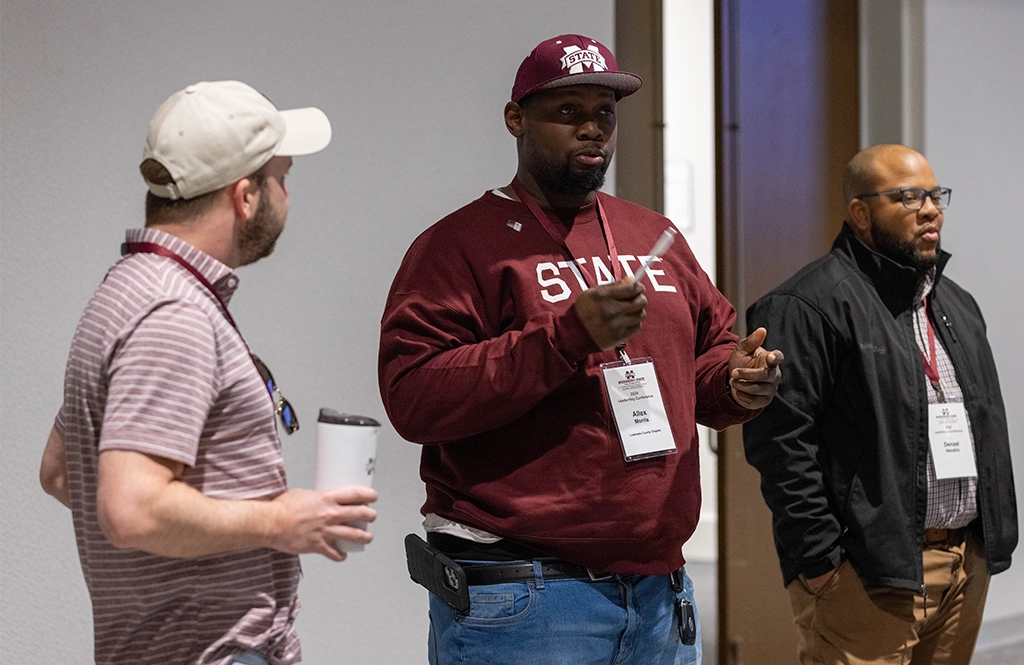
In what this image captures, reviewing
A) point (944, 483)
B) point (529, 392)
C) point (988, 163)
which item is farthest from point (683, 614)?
point (988, 163)

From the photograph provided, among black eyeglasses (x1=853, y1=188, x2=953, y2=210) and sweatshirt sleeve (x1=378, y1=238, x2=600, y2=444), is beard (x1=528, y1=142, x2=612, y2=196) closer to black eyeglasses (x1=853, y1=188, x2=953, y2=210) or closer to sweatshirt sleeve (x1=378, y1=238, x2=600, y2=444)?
sweatshirt sleeve (x1=378, y1=238, x2=600, y2=444)

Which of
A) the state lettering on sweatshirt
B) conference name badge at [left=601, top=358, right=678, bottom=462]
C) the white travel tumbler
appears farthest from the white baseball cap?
conference name badge at [left=601, top=358, right=678, bottom=462]

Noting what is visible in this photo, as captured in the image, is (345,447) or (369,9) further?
(369,9)

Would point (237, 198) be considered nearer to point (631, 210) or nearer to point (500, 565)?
point (500, 565)

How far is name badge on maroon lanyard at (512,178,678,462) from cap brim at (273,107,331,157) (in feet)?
1.75

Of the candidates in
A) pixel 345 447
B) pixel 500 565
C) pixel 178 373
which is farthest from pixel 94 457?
pixel 500 565

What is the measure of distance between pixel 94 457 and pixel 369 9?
1.89 m

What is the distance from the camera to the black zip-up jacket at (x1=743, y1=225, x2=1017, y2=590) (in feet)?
7.43

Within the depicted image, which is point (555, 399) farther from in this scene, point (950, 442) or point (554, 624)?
point (950, 442)

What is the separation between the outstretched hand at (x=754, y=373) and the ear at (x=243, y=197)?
91 centimetres

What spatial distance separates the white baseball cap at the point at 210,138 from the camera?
4.08 feet

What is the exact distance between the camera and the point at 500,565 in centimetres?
163

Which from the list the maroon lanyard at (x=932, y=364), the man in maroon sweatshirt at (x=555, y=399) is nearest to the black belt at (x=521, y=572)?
the man in maroon sweatshirt at (x=555, y=399)

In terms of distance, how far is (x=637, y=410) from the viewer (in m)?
1.68
